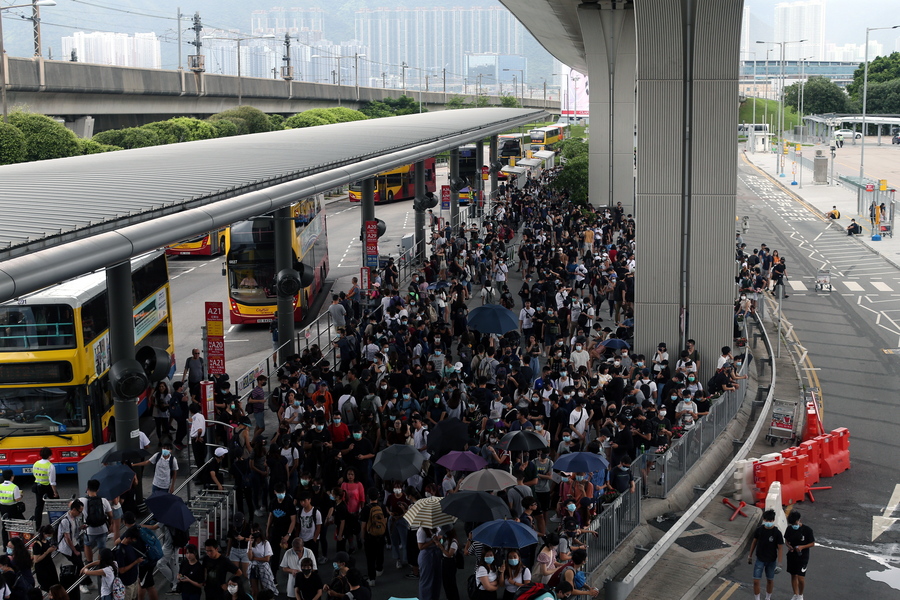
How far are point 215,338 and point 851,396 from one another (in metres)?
14.0

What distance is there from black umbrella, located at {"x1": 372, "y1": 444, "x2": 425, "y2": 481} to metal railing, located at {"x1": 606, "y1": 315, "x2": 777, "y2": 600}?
2.76 m

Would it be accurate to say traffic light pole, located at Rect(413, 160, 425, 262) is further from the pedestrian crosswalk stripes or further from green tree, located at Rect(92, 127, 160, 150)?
green tree, located at Rect(92, 127, 160, 150)

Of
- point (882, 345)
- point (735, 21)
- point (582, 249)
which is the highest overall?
point (735, 21)

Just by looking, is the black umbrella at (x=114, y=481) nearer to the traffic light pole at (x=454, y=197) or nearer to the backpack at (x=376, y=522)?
the backpack at (x=376, y=522)

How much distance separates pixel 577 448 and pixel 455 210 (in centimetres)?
2885

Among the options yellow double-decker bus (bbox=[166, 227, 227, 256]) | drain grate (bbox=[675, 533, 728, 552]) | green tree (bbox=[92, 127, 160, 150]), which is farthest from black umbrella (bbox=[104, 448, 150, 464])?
green tree (bbox=[92, 127, 160, 150])

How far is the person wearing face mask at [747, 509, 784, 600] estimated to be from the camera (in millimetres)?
12281

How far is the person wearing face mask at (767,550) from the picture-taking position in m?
12.3

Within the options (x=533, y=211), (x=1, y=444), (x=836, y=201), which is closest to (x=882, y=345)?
(x=533, y=211)

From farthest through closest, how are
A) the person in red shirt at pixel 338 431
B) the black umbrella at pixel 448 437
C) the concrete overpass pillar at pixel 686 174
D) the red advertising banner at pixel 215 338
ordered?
the concrete overpass pillar at pixel 686 174 → the red advertising banner at pixel 215 338 → the person in red shirt at pixel 338 431 → the black umbrella at pixel 448 437

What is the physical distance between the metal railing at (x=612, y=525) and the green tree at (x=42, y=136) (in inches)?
1323

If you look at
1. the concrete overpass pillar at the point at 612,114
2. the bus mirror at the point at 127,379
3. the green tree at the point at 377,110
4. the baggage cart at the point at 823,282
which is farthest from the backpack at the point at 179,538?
the green tree at the point at 377,110

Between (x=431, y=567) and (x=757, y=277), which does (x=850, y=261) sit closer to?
(x=757, y=277)

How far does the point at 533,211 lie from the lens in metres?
43.9
